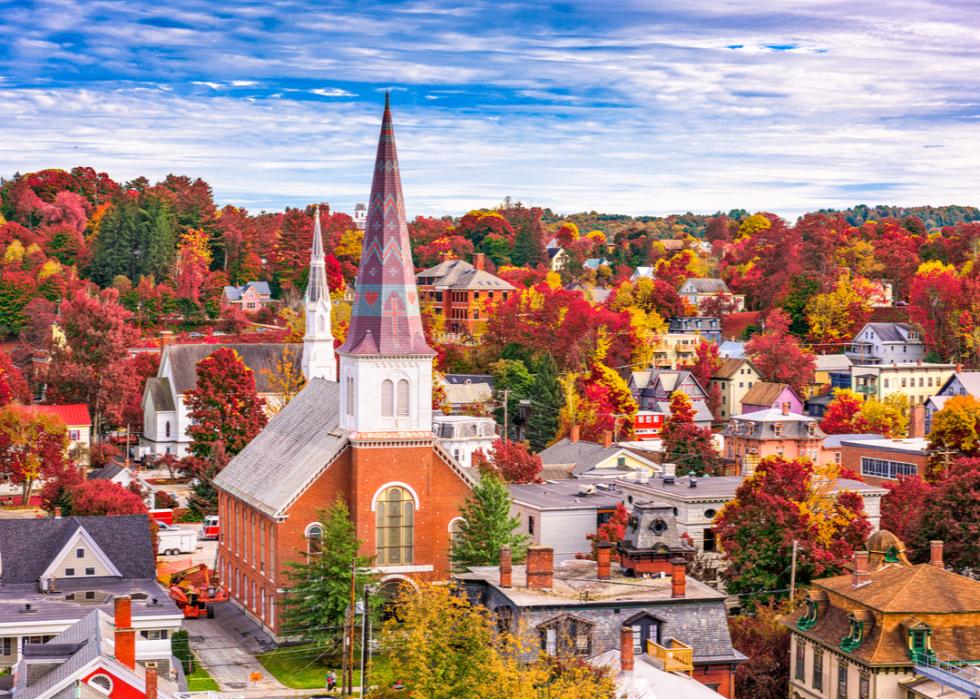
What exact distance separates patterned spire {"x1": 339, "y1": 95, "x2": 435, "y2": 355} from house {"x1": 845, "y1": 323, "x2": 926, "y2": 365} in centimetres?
8828

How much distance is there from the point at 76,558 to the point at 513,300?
86.3m

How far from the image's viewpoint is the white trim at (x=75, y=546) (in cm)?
6644

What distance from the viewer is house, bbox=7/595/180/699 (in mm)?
45531

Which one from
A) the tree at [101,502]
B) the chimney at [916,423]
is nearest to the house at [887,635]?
the tree at [101,502]

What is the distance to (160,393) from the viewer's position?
11925cm

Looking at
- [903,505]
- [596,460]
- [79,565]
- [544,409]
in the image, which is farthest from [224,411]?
[903,505]

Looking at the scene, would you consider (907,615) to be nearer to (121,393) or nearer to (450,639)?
(450,639)

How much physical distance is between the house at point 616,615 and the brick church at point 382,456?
1010 cm

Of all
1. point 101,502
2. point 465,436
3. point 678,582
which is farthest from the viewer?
point 465,436

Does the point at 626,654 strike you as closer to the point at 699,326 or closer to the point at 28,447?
the point at 28,447

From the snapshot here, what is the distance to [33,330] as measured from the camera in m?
144

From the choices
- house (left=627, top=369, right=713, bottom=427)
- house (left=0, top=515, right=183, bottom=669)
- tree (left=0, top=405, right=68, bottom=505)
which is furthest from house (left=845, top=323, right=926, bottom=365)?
house (left=0, top=515, right=183, bottom=669)

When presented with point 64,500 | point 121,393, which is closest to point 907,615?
point 64,500

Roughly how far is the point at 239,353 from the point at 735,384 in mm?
43184
